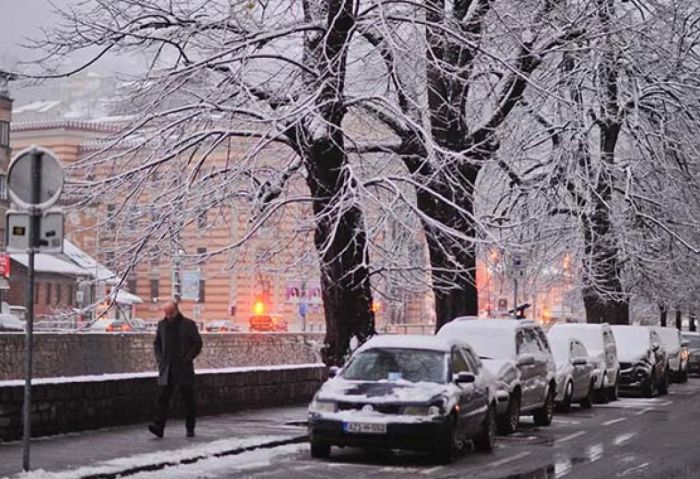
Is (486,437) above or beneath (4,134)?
beneath

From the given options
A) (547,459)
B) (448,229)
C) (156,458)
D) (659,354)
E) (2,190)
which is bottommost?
(547,459)

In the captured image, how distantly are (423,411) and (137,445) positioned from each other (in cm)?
380

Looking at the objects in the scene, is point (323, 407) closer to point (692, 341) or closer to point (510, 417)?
point (510, 417)

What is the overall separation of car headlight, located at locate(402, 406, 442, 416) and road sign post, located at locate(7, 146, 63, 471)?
4.88 metres

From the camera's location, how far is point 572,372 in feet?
93.8

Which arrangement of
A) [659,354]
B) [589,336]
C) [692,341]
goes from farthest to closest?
[692,341]
[659,354]
[589,336]

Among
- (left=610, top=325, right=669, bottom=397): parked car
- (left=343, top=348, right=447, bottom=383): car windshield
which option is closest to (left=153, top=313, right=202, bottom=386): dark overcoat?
(left=343, top=348, right=447, bottom=383): car windshield

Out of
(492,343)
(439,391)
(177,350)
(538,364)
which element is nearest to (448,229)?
(492,343)

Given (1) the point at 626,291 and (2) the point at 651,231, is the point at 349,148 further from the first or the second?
(1) the point at 626,291

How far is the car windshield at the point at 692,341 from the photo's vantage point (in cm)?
5675

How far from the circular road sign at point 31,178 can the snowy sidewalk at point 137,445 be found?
2.88 meters

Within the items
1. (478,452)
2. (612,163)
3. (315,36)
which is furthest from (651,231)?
(478,452)

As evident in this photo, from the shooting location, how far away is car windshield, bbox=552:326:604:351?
32.8 meters

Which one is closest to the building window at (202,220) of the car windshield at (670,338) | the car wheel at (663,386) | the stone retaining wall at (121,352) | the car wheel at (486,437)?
the car wheel at (486,437)
